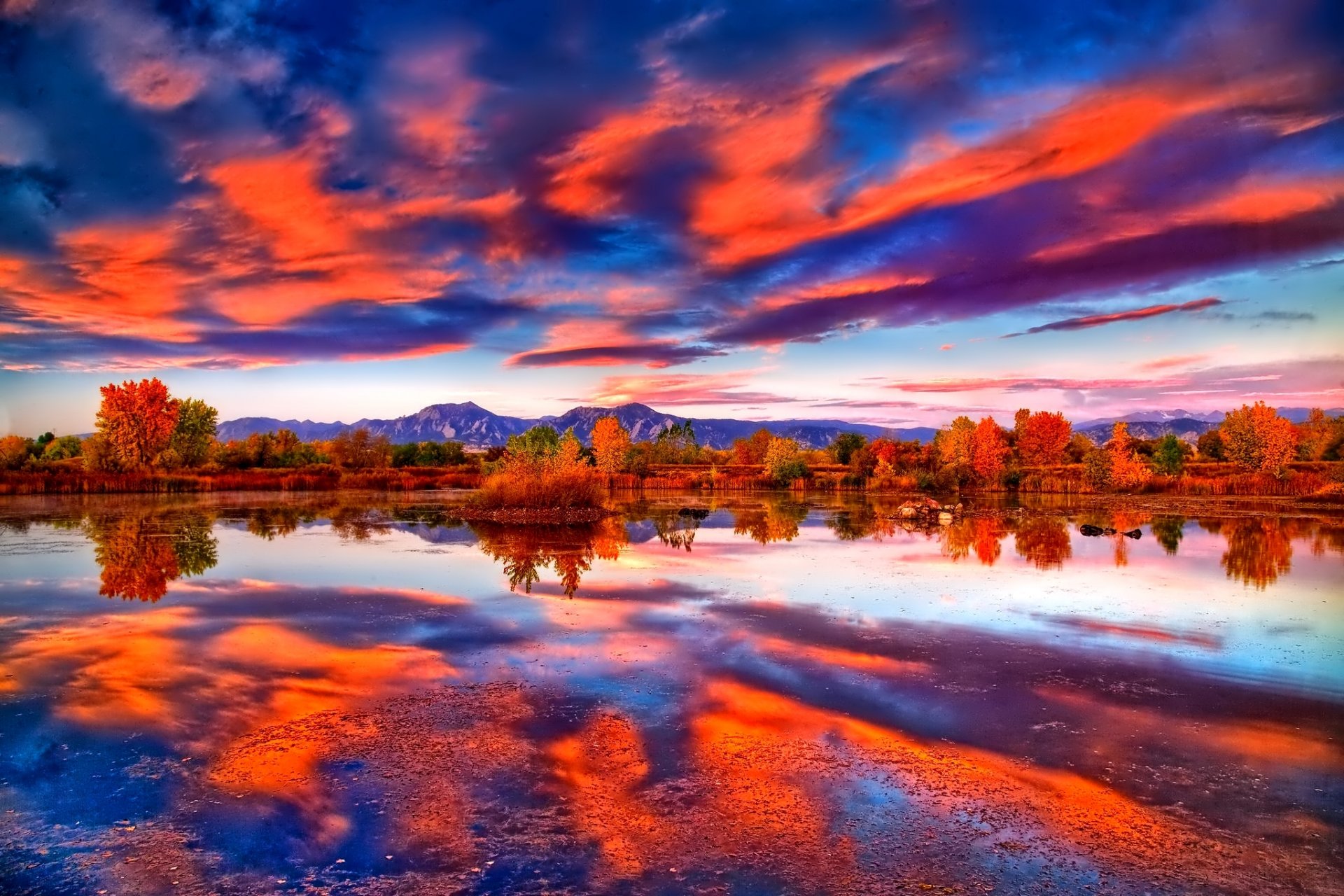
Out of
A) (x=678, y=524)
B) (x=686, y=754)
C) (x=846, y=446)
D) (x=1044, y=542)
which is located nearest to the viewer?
(x=686, y=754)

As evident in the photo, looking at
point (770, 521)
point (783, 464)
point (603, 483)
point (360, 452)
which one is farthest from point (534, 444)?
point (770, 521)

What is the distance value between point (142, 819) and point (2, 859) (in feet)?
2.82

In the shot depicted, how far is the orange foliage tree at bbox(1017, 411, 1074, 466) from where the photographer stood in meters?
127

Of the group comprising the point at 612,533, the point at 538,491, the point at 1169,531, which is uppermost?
the point at 538,491

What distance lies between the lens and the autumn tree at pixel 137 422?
7162cm

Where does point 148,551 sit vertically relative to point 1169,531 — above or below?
above

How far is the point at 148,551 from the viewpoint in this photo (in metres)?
22.7

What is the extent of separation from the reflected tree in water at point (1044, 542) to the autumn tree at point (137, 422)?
70877 millimetres

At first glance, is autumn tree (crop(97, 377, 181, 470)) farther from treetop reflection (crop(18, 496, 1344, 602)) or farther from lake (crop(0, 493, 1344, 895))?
lake (crop(0, 493, 1344, 895))

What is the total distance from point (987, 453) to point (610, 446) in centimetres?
4224

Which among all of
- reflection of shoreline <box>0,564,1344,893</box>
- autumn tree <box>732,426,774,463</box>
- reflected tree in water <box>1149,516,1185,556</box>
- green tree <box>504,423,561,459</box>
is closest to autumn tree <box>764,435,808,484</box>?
green tree <box>504,423,561,459</box>

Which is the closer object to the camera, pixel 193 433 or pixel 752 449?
pixel 193 433

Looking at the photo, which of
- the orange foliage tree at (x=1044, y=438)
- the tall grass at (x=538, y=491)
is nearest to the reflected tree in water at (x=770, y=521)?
the tall grass at (x=538, y=491)

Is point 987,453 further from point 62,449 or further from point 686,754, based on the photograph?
point 62,449
